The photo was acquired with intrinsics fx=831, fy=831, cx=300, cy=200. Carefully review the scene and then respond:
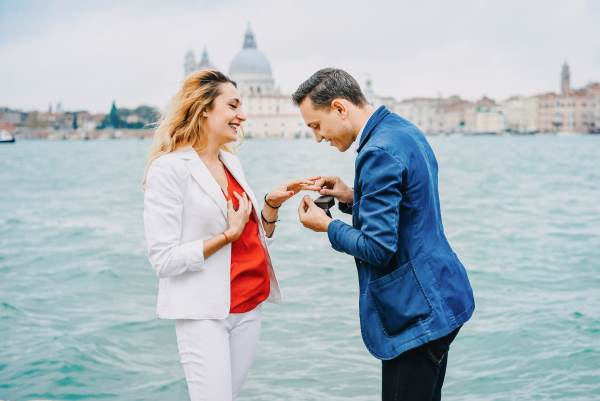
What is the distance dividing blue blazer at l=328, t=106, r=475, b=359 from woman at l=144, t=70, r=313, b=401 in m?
0.36

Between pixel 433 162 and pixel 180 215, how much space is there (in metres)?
0.66

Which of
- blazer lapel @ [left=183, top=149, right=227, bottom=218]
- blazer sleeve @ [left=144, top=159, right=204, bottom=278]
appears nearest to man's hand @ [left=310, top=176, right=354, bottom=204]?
blazer lapel @ [left=183, top=149, right=227, bottom=218]

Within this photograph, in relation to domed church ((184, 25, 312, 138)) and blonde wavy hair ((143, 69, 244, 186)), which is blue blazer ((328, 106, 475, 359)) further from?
domed church ((184, 25, 312, 138))

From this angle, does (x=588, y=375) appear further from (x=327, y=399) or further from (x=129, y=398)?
(x=129, y=398)

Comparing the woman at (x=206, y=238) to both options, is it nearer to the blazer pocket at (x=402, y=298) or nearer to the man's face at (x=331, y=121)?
the man's face at (x=331, y=121)

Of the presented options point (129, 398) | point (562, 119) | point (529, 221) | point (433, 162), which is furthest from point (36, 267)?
point (562, 119)

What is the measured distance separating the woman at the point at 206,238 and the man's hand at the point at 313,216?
6.8 inches

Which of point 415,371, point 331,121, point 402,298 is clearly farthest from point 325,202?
point 415,371

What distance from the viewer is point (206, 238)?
2193 millimetres

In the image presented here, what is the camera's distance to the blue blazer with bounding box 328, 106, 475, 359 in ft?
6.14

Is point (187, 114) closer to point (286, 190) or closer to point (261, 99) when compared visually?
point (286, 190)

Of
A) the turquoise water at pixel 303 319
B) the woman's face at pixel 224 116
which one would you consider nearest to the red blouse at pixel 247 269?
the woman's face at pixel 224 116

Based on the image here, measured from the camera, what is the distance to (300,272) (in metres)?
9.25

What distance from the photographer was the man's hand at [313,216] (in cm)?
203
